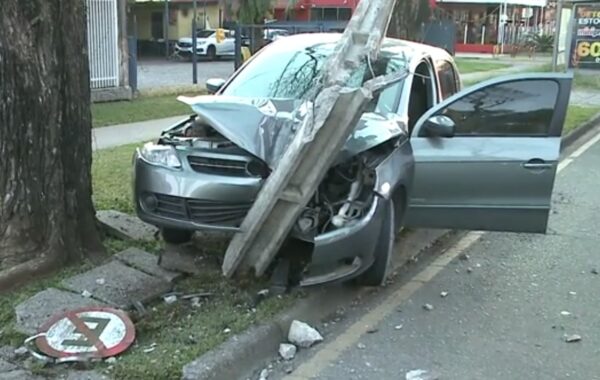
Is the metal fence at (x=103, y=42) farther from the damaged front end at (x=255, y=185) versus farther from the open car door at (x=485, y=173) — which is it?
the open car door at (x=485, y=173)

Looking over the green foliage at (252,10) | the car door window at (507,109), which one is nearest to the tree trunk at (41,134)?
the car door window at (507,109)

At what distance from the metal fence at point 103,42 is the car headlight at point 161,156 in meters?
11.4

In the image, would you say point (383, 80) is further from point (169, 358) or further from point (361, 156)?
point (169, 358)

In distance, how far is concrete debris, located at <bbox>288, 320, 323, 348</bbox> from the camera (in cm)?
463

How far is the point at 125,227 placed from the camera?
20.4 ft

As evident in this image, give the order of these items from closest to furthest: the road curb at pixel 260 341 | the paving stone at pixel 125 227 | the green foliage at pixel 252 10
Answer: the road curb at pixel 260 341 → the paving stone at pixel 125 227 → the green foliage at pixel 252 10

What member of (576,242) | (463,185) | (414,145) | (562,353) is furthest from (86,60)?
(576,242)

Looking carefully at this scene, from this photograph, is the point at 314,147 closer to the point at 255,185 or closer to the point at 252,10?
the point at 255,185

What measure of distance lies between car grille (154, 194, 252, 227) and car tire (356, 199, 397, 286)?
0.97 meters

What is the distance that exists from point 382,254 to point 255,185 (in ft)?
3.47

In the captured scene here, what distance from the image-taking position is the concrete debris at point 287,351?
4.48 m

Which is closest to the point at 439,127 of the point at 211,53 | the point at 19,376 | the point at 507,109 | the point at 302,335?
the point at 507,109

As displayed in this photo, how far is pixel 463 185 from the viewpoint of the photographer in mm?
5867

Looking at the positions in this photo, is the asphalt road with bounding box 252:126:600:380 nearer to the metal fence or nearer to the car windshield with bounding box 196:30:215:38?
the metal fence
